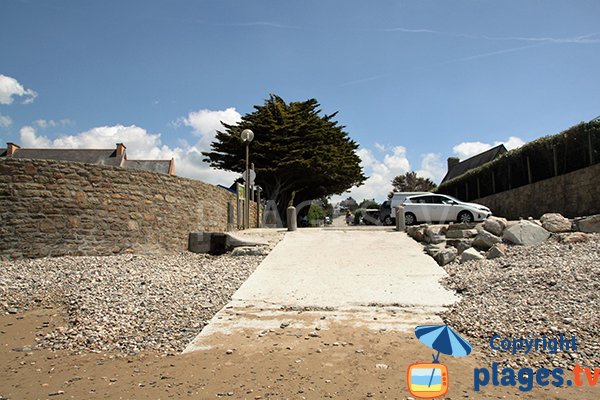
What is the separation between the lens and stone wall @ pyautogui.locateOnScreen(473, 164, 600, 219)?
13.1 metres

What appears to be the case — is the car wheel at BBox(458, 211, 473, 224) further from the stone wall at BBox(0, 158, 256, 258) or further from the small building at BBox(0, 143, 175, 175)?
the small building at BBox(0, 143, 175, 175)

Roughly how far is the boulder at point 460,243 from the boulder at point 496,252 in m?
0.82

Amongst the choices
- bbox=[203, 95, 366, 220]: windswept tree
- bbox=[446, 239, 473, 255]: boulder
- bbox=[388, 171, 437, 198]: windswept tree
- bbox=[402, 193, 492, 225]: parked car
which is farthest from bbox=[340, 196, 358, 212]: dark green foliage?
bbox=[446, 239, 473, 255]: boulder

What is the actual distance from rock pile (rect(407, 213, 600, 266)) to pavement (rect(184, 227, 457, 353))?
1.87 feet

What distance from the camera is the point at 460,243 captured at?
10055mm

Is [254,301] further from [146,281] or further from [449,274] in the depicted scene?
[449,274]

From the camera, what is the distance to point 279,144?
88.5ft

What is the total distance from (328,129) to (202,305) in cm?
2571

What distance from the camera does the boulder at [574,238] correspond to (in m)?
8.80

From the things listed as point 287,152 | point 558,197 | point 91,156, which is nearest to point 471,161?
point 287,152

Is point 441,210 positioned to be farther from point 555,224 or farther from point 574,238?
point 574,238

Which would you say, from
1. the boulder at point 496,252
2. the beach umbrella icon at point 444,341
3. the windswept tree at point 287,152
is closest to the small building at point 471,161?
the windswept tree at point 287,152

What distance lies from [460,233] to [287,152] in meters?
17.2

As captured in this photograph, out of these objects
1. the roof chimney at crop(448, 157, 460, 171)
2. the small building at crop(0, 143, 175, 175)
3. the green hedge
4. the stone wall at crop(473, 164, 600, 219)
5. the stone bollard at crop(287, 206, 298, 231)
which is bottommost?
the stone bollard at crop(287, 206, 298, 231)
